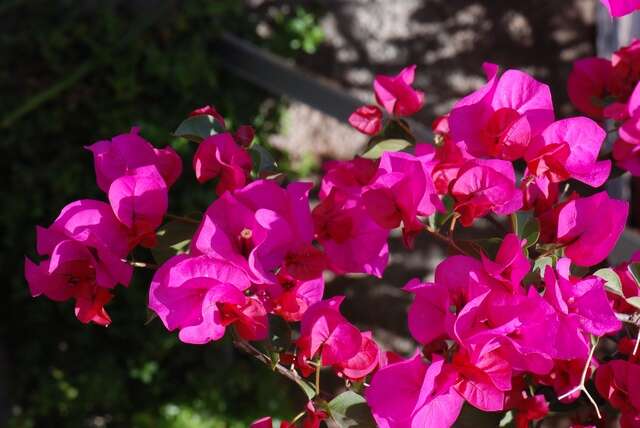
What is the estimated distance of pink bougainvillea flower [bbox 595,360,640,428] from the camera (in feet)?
2.01

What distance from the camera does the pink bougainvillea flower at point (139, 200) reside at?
61cm

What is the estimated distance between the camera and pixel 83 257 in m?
0.62

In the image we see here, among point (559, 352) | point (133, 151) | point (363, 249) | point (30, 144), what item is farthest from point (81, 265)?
point (30, 144)

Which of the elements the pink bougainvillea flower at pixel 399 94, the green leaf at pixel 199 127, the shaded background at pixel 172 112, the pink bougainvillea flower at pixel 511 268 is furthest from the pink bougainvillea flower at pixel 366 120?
the shaded background at pixel 172 112

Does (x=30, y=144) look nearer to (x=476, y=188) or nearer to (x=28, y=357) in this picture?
Answer: (x=28, y=357)

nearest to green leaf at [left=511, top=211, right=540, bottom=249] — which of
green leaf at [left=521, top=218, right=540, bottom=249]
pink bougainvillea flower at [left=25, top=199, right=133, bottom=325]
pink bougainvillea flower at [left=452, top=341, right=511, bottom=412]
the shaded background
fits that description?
green leaf at [left=521, top=218, right=540, bottom=249]

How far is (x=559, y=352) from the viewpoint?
0.56m

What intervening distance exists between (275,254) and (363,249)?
112 millimetres

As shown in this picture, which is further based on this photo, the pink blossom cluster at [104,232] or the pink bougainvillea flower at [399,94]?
the pink bougainvillea flower at [399,94]

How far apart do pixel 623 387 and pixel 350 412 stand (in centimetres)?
22

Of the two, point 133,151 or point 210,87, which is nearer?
point 133,151

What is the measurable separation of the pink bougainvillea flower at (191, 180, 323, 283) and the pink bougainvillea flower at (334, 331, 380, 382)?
9 centimetres

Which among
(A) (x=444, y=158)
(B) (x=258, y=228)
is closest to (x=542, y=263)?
(A) (x=444, y=158)

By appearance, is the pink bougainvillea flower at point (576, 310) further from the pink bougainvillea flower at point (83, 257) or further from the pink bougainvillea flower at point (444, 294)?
the pink bougainvillea flower at point (83, 257)
